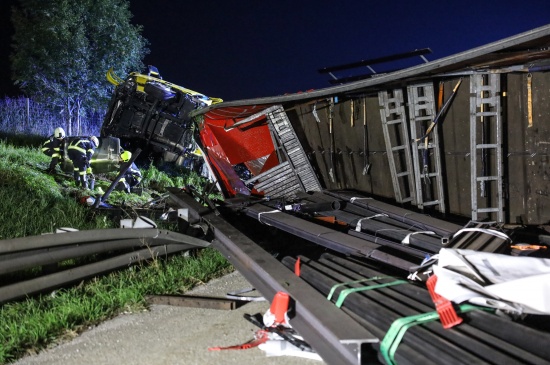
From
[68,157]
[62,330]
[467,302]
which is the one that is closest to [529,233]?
[467,302]

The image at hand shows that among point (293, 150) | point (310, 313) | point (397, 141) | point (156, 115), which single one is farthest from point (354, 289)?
point (156, 115)

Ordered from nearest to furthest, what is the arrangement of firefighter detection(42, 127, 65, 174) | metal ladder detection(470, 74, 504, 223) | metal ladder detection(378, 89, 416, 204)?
metal ladder detection(470, 74, 504, 223)
metal ladder detection(378, 89, 416, 204)
firefighter detection(42, 127, 65, 174)

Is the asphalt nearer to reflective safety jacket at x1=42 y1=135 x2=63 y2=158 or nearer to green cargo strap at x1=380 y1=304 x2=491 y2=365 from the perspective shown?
green cargo strap at x1=380 y1=304 x2=491 y2=365

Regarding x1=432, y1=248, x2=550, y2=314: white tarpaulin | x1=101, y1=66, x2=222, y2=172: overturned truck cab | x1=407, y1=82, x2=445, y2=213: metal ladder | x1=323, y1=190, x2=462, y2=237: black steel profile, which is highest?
x1=101, y1=66, x2=222, y2=172: overturned truck cab

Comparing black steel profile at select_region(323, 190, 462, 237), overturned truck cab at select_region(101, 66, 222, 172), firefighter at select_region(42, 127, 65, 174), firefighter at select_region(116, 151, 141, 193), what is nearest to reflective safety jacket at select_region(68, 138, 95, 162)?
firefighter at select_region(42, 127, 65, 174)

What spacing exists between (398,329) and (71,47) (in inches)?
728

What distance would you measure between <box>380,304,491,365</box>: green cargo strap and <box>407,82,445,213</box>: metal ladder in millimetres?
3889

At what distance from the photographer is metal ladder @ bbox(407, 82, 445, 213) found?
6.27 meters

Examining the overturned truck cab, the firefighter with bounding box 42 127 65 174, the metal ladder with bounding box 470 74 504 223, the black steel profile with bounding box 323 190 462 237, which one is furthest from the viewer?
the overturned truck cab

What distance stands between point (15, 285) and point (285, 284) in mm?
2319

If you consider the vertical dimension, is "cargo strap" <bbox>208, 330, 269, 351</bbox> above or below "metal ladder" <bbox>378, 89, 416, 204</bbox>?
below

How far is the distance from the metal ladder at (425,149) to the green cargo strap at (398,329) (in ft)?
12.8

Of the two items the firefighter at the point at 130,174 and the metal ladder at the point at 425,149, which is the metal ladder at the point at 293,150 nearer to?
the metal ladder at the point at 425,149

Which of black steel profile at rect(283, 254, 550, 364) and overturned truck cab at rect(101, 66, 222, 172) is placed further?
overturned truck cab at rect(101, 66, 222, 172)
